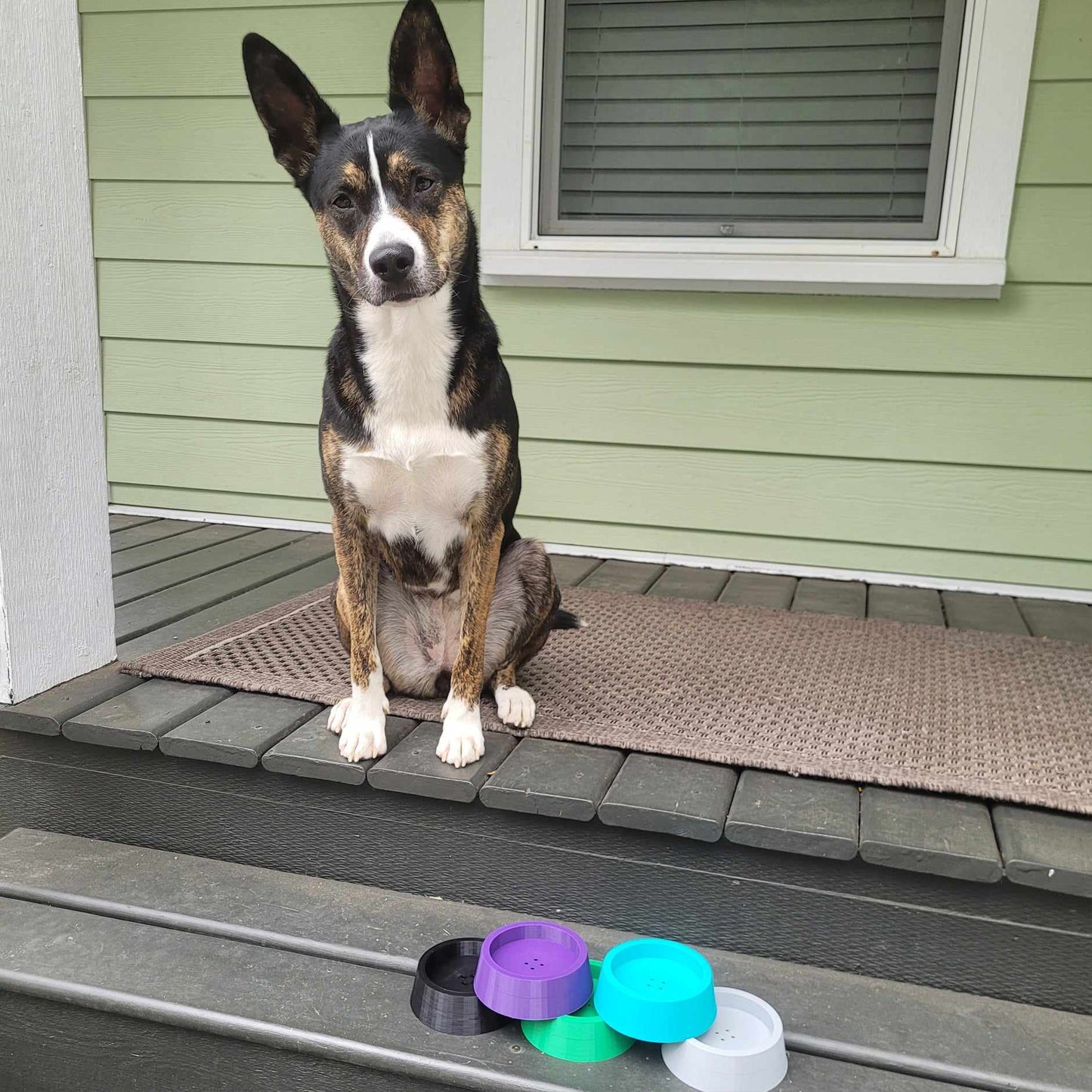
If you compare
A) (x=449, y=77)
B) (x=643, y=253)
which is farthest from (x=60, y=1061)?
(x=643, y=253)

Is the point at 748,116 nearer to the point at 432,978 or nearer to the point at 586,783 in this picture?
the point at 586,783

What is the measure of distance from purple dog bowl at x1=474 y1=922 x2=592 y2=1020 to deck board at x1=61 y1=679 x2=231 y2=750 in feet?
2.55

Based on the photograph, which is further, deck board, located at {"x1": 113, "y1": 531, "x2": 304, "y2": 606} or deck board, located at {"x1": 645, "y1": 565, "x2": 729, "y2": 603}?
deck board, located at {"x1": 645, "y1": 565, "x2": 729, "y2": 603}

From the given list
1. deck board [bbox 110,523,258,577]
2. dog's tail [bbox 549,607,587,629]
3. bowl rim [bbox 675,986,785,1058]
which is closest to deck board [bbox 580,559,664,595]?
dog's tail [bbox 549,607,587,629]

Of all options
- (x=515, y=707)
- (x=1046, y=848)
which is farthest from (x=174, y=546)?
(x=1046, y=848)

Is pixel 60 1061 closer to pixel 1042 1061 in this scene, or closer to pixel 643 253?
pixel 1042 1061

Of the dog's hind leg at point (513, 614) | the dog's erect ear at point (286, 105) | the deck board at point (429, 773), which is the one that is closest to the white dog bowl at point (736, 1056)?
the deck board at point (429, 773)

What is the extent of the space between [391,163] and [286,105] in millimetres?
259

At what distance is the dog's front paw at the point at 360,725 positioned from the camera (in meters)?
1.68

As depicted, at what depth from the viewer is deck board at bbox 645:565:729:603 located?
2840 mm

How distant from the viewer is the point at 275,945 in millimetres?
1537

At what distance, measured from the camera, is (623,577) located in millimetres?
3012

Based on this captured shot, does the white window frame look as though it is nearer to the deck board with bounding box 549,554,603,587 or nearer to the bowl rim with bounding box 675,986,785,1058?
the deck board with bounding box 549,554,603,587

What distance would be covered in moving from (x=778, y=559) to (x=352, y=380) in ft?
5.86
